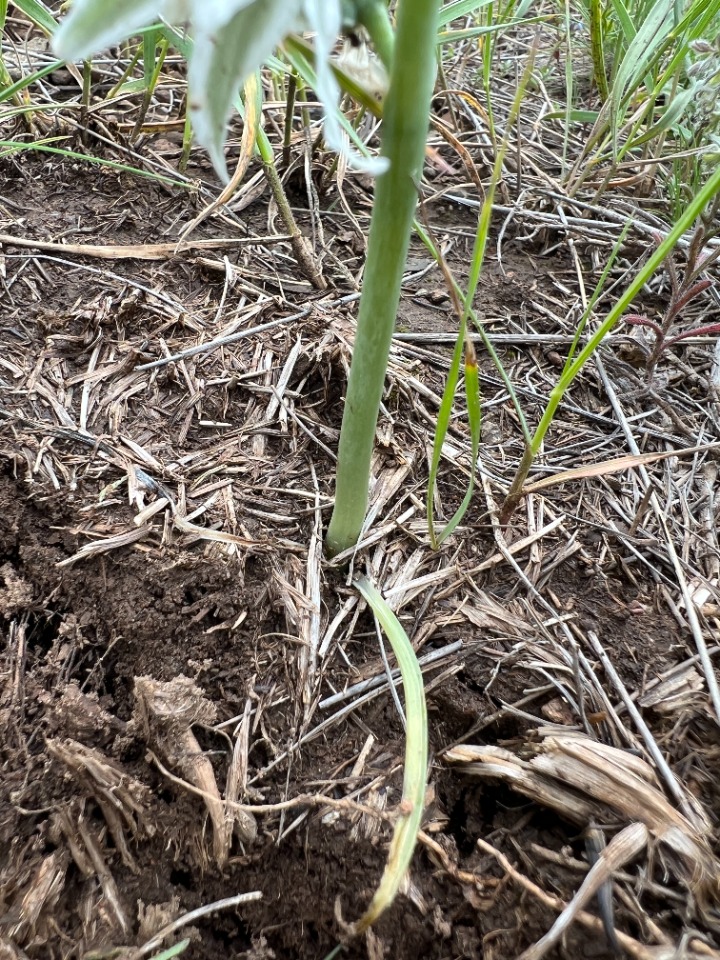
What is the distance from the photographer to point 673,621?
869 mm

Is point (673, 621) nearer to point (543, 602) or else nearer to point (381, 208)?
point (543, 602)

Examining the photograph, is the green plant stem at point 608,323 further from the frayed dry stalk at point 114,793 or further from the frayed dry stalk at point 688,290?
the frayed dry stalk at point 114,793

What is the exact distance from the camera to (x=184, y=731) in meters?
0.75

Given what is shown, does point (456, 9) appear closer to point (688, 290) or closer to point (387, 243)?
point (688, 290)

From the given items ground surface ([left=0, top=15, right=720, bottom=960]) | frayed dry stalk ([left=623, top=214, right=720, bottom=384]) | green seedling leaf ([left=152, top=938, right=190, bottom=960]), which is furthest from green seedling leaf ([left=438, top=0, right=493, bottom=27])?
green seedling leaf ([left=152, top=938, right=190, bottom=960])

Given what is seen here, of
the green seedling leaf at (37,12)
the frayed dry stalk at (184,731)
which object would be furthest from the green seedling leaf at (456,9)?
the frayed dry stalk at (184,731)

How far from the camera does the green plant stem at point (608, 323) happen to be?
605 millimetres

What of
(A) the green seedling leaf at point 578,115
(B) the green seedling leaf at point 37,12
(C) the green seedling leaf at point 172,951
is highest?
(B) the green seedling leaf at point 37,12

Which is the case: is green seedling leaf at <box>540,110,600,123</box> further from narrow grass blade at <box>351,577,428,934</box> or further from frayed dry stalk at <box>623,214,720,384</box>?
narrow grass blade at <box>351,577,428,934</box>

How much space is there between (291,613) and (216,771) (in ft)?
0.65

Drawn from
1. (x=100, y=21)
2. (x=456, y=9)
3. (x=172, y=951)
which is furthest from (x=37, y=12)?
(x=172, y=951)

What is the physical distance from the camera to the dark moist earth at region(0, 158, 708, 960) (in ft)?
2.23

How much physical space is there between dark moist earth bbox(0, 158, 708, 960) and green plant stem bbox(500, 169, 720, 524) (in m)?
0.12

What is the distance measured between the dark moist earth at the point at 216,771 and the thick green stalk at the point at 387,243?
148 mm
